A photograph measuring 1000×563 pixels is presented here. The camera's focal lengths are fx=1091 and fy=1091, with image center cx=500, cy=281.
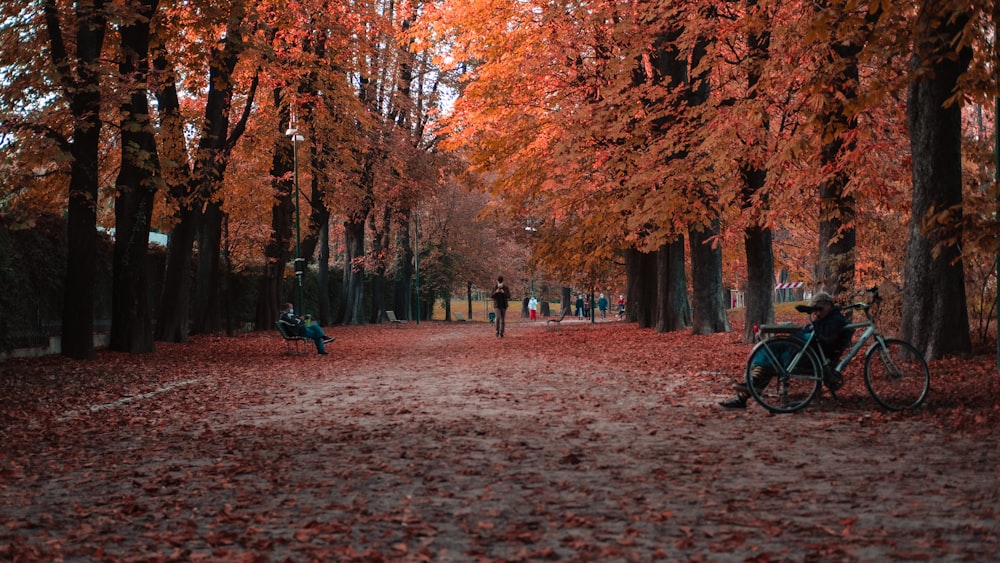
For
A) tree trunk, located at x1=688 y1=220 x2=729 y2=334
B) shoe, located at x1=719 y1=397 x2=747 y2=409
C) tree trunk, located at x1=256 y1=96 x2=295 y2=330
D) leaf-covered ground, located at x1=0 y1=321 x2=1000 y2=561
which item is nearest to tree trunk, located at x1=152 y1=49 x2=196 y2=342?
tree trunk, located at x1=256 y1=96 x2=295 y2=330

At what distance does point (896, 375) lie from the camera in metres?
11.9

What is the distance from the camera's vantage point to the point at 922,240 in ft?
48.3

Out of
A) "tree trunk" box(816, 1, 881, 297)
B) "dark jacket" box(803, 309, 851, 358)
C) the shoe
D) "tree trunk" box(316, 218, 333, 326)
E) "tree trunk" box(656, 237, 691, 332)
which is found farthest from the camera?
"tree trunk" box(316, 218, 333, 326)

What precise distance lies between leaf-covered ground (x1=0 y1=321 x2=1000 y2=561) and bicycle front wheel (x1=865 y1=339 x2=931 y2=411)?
0.20 m

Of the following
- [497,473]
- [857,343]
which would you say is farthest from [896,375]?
[497,473]

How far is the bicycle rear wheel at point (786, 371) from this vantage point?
11930 mm

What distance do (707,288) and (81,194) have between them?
48.0ft

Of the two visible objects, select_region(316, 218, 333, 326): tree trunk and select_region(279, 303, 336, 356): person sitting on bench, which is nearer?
select_region(279, 303, 336, 356): person sitting on bench

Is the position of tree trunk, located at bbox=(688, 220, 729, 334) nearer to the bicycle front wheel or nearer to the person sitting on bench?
the person sitting on bench

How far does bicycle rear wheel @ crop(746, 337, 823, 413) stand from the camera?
A: 1193cm

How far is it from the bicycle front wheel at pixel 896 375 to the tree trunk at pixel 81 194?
15051mm

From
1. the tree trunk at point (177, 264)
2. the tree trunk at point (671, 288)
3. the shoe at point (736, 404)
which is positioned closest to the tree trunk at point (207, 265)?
the tree trunk at point (177, 264)

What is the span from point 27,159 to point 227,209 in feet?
45.4

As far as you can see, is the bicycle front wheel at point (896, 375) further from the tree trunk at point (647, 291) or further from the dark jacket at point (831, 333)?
the tree trunk at point (647, 291)
